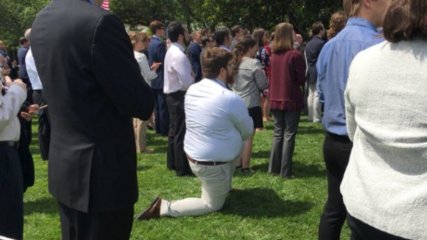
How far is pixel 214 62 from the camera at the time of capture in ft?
17.7

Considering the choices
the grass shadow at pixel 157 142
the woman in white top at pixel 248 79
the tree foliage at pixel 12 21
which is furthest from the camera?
the tree foliage at pixel 12 21

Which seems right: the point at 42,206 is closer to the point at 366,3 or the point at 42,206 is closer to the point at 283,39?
the point at 283,39

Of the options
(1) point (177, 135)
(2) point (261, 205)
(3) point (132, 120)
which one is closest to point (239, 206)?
(2) point (261, 205)

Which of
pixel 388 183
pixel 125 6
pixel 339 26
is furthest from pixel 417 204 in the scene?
pixel 125 6

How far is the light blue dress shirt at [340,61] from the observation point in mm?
3299

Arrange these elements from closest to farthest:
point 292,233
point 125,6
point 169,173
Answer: point 292,233, point 169,173, point 125,6

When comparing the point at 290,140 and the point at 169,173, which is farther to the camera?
the point at 169,173

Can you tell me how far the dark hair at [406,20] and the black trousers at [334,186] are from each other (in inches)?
59.4

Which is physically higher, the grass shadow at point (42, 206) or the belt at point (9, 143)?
the belt at point (9, 143)

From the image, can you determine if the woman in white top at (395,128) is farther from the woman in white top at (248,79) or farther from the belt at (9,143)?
the woman in white top at (248,79)

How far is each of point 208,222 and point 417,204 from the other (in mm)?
3412

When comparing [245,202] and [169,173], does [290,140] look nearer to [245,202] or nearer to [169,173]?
[245,202]

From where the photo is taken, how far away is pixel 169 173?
23.4ft

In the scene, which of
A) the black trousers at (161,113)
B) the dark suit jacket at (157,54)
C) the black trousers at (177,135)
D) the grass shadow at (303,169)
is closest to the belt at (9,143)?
the black trousers at (177,135)
